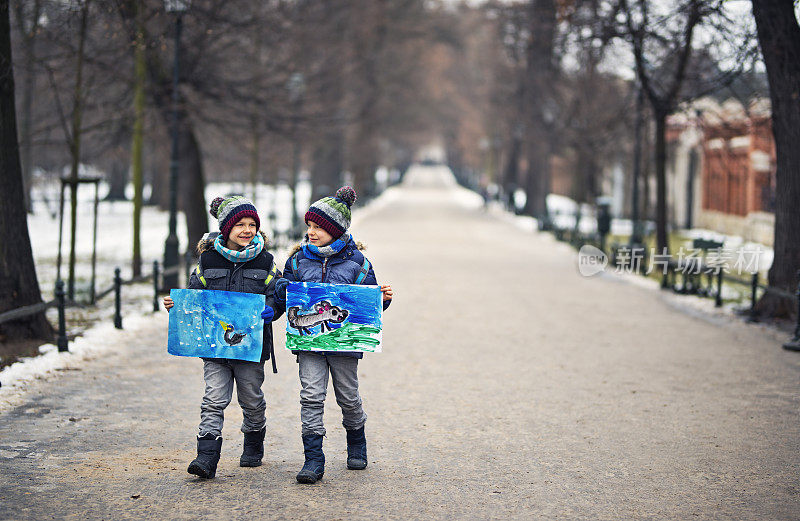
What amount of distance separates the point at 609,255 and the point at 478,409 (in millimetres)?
17511

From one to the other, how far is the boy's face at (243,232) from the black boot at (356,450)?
1379mm

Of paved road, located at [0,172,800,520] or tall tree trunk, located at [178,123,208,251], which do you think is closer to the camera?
paved road, located at [0,172,800,520]

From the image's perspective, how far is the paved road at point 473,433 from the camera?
19.3ft

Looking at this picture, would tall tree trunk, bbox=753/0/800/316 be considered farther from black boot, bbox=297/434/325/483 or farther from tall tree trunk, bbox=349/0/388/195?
tall tree trunk, bbox=349/0/388/195

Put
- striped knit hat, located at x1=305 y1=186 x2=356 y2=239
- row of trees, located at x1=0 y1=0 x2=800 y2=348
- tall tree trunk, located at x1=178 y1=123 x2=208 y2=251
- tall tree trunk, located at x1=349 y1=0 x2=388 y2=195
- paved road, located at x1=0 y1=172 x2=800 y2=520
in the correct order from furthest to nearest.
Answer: tall tree trunk, located at x1=349 y1=0 x2=388 y2=195, tall tree trunk, located at x1=178 y1=123 x2=208 y2=251, row of trees, located at x1=0 y1=0 x2=800 y2=348, striped knit hat, located at x1=305 y1=186 x2=356 y2=239, paved road, located at x1=0 y1=172 x2=800 y2=520

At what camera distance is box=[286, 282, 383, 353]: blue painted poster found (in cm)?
625

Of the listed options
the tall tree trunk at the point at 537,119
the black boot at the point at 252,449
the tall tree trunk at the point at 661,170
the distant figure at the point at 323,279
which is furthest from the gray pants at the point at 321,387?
the tall tree trunk at the point at 537,119

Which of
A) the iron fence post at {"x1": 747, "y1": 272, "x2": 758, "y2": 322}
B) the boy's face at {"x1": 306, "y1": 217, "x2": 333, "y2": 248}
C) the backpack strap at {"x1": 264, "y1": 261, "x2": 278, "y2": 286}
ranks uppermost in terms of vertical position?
the boy's face at {"x1": 306, "y1": 217, "x2": 333, "y2": 248}

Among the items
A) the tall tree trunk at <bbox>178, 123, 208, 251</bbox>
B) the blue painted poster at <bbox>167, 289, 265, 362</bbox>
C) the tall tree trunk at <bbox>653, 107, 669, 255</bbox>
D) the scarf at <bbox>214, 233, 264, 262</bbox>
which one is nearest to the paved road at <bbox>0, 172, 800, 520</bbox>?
the blue painted poster at <bbox>167, 289, 265, 362</bbox>

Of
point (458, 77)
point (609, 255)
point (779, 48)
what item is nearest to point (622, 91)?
point (609, 255)

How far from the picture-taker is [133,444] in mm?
7215

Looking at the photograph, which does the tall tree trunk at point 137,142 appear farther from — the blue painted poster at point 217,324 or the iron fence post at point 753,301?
the blue painted poster at point 217,324

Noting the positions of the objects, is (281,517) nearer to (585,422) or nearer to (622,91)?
(585,422)

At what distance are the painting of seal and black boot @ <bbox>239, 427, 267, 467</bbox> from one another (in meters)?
0.80
